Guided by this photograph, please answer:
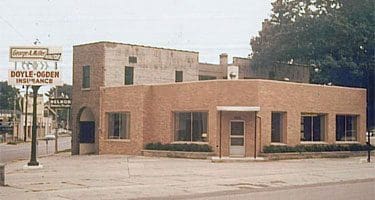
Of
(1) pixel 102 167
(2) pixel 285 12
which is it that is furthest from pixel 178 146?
(2) pixel 285 12

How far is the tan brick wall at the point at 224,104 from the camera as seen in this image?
40.2 meters

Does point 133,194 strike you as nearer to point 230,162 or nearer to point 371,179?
point 371,179

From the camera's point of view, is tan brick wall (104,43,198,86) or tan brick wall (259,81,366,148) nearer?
tan brick wall (259,81,366,148)

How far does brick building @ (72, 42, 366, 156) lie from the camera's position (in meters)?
40.3

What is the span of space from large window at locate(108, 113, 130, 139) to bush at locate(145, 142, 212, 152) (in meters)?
2.50

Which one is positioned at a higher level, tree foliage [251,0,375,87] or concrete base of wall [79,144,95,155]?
tree foliage [251,0,375,87]

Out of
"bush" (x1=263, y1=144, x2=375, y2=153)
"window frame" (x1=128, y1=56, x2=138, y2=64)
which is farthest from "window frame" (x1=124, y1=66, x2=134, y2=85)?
"bush" (x1=263, y1=144, x2=375, y2=153)

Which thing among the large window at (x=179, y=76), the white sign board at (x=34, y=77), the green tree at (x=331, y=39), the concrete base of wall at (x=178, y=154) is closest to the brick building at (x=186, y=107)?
the large window at (x=179, y=76)

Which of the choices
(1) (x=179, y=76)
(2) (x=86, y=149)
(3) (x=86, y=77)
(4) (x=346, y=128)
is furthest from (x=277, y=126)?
(2) (x=86, y=149)

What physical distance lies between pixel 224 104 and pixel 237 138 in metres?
2.11

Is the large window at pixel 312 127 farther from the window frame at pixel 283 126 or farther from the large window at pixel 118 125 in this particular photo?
the large window at pixel 118 125

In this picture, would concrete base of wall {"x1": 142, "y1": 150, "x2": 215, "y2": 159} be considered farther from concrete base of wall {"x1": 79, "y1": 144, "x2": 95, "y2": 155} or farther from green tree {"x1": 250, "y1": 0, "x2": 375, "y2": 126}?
green tree {"x1": 250, "y1": 0, "x2": 375, "y2": 126}

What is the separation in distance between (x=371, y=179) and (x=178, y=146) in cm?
1612

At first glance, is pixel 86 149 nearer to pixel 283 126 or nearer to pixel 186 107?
pixel 186 107
